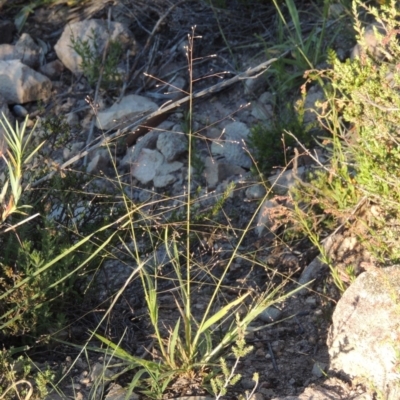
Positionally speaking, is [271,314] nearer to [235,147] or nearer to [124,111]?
[235,147]

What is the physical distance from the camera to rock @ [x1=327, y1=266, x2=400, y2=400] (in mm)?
2859

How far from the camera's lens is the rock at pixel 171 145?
4754mm

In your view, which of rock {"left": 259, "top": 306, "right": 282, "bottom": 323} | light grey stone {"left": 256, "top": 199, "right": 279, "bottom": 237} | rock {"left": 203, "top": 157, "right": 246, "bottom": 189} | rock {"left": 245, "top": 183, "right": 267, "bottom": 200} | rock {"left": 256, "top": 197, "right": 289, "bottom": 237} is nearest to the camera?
rock {"left": 259, "top": 306, "right": 282, "bottom": 323}

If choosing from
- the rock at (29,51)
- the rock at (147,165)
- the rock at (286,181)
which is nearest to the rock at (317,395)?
the rock at (286,181)

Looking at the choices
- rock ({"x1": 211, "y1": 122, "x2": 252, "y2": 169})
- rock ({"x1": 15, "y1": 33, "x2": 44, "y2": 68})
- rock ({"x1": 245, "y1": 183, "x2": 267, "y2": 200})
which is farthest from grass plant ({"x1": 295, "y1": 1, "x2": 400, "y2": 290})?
rock ({"x1": 15, "y1": 33, "x2": 44, "y2": 68})

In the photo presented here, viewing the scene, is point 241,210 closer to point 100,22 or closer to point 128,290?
point 128,290

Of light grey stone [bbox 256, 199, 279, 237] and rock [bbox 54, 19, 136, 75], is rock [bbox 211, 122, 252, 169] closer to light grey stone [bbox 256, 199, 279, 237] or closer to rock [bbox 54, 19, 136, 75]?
light grey stone [bbox 256, 199, 279, 237]

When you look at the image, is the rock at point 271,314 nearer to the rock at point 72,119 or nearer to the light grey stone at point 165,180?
the light grey stone at point 165,180

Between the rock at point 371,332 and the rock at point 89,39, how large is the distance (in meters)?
2.93

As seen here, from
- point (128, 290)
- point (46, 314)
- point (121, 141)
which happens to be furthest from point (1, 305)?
point (121, 141)

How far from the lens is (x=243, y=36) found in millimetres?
5387

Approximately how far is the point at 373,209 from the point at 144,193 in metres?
1.44

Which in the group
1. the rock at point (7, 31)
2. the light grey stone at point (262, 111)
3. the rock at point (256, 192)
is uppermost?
the rock at point (7, 31)

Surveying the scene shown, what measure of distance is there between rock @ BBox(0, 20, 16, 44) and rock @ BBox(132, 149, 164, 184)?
163cm
